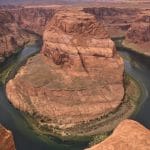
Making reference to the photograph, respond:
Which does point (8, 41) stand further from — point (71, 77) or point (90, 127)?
point (90, 127)

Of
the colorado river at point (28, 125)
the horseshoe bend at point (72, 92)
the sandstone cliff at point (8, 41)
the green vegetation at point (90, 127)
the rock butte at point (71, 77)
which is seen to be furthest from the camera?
the sandstone cliff at point (8, 41)

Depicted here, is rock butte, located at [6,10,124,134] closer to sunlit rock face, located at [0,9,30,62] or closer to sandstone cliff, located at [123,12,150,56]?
sunlit rock face, located at [0,9,30,62]

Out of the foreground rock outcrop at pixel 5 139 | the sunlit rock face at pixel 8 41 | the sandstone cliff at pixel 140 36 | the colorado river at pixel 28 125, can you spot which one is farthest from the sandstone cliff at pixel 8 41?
the foreground rock outcrop at pixel 5 139

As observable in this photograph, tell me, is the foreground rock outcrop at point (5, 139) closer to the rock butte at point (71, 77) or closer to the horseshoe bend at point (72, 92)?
Result: the horseshoe bend at point (72, 92)

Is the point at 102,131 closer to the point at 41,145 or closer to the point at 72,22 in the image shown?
the point at 41,145

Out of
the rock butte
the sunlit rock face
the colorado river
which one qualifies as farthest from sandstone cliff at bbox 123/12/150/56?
the sunlit rock face
